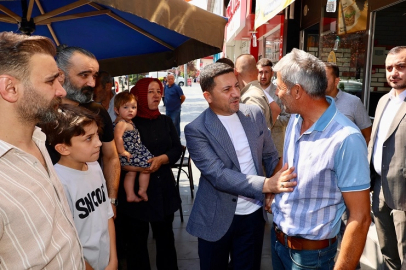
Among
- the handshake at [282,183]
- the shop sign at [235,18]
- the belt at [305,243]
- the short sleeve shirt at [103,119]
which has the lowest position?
the belt at [305,243]

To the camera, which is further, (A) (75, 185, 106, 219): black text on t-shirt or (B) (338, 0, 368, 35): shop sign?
(B) (338, 0, 368, 35): shop sign

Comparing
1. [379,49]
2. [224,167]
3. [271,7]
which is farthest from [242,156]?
[379,49]

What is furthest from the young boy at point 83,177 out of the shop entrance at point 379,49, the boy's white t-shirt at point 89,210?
the shop entrance at point 379,49

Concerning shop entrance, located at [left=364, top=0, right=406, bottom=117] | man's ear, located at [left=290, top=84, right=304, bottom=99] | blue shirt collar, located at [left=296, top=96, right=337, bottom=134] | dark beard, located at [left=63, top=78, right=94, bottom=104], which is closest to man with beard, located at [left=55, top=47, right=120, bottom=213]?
dark beard, located at [left=63, top=78, right=94, bottom=104]

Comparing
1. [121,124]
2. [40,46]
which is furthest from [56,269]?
[121,124]

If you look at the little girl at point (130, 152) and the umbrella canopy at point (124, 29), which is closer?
the umbrella canopy at point (124, 29)

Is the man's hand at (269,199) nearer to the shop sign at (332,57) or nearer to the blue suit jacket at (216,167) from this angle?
the blue suit jacket at (216,167)

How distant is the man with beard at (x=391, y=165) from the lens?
3125 mm

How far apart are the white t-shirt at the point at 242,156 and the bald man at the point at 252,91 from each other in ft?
4.21

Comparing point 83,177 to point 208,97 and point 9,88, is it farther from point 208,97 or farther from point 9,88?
point 208,97

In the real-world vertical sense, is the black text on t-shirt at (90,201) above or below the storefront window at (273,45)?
below

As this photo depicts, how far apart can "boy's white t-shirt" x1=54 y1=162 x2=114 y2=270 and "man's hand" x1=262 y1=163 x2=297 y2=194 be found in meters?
1.07

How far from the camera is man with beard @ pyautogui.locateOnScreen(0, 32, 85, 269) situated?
1.32 m

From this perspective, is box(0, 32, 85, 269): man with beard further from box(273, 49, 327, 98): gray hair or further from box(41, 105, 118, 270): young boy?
box(273, 49, 327, 98): gray hair
